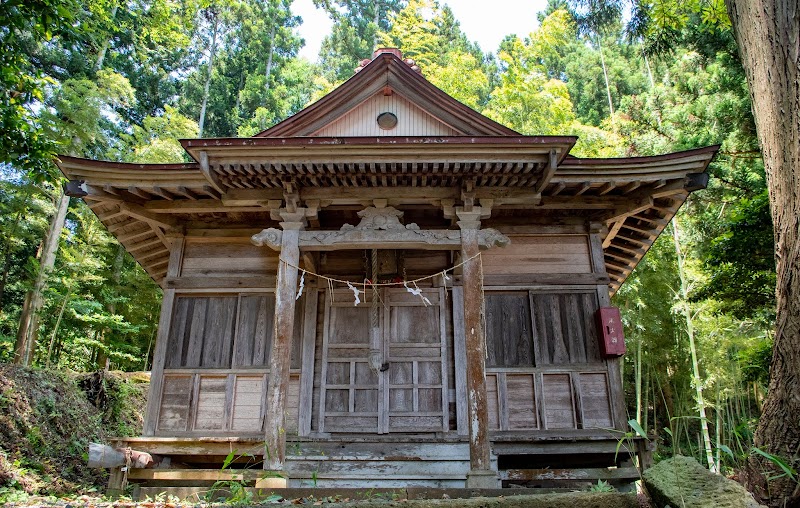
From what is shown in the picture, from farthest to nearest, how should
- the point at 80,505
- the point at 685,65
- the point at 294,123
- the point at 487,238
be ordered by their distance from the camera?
the point at 685,65 < the point at 294,123 < the point at 487,238 < the point at 80,505

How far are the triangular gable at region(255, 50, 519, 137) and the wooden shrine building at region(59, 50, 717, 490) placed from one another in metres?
0.04

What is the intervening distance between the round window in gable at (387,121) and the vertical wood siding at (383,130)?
2.0 inches

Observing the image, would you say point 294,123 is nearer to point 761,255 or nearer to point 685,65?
point 761,255

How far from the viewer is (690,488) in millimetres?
3502

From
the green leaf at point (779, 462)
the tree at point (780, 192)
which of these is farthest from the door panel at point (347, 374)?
the green leaf at point (779, 462)

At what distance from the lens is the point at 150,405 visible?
838 centimetres

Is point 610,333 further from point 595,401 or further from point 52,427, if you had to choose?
point 52,427

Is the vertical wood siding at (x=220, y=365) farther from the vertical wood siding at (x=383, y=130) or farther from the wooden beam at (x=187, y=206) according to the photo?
the vertical wood siding at (x=383, y=130)

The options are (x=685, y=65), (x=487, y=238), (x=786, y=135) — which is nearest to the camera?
(x=786, y=135)

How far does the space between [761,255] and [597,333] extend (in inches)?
140

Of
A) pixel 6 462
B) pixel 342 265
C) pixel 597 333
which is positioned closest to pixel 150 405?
pixel 6 462

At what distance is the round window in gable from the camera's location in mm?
9234

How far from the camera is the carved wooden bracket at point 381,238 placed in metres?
7.67

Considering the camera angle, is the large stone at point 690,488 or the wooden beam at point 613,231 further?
the wooden beam at point 613,231
